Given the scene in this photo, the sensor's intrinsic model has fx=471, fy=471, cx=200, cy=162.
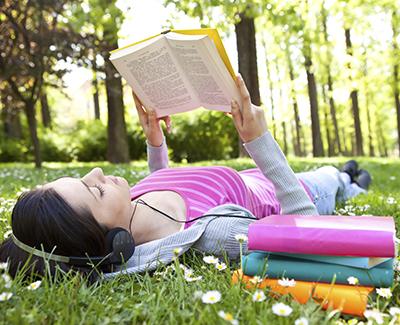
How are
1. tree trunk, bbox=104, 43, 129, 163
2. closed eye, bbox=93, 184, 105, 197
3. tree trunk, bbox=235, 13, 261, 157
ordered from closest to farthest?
closed eye, bbox=93, 184, 105, 197 < tree trunk, bbox=235, 13, 261, 157 < tree trunk, bbox=104, 43, 129, 163

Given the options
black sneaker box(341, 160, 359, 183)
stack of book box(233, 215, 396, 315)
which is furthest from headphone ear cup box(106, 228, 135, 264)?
black sneaker box(341, 160, 359, 183)

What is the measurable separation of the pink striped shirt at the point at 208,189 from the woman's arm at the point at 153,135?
0.29 metres

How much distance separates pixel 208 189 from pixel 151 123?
64cm

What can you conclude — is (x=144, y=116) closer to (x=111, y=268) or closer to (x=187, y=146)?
(x=111, y=268)

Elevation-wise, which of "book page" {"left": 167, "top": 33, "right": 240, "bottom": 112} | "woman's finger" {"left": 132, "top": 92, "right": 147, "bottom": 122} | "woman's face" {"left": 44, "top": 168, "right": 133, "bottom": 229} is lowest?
"woman's face" {"left": 44, "top": 168, "right": 133, "bottom": 229}

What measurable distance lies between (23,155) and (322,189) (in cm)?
1602

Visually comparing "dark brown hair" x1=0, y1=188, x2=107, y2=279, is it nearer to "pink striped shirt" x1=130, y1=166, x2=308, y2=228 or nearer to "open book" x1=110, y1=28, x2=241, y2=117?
"pink striped shirt" x1=130, y1=166, x2=308, y2=228

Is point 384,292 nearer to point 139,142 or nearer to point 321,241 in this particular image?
point 321,241

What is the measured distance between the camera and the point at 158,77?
260 cm

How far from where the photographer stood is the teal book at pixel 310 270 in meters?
1.66

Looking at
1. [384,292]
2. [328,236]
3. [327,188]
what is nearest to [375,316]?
[384,292]

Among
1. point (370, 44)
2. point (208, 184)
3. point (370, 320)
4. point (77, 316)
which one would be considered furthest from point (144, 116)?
point (370, 44)

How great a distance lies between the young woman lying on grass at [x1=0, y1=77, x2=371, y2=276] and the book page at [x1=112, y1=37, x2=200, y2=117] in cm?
24

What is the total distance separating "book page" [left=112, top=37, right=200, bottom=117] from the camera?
7.99 ft
